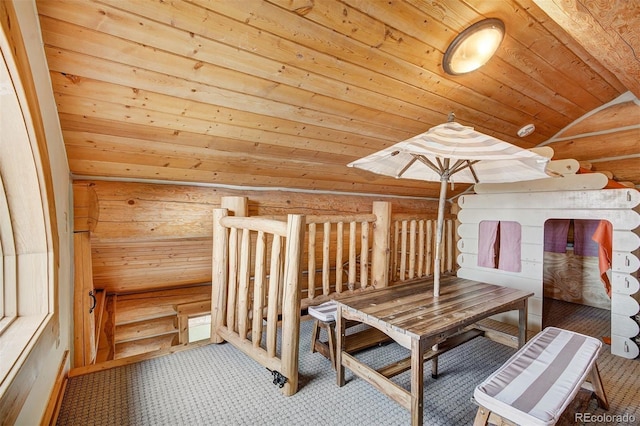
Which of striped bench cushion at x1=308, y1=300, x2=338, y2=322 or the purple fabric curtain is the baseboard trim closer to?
striped bench cushion at x1=308, y1=300, x2=338, y2=322

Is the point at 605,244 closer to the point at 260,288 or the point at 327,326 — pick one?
the point at 327,326

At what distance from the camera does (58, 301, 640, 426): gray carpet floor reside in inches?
63.7

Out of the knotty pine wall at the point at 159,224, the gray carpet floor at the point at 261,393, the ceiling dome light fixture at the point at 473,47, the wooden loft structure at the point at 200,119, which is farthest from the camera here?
the knotty pine wall at the point at 159,224

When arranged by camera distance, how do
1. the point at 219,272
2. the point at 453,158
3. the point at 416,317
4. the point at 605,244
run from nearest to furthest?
the point at 416,317 → the point at 453,158 → the point at 219,272 → the point at 605,244

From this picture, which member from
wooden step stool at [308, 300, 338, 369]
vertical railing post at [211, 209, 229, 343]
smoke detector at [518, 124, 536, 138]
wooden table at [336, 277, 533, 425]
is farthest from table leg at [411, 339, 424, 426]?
smoke detector at [518, 124, 536, 138]

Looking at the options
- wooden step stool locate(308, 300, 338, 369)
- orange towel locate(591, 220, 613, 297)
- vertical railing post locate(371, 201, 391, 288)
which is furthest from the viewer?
vertical railing post locate(371, 201, 391, 288)

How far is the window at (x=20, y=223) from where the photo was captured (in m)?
0.97

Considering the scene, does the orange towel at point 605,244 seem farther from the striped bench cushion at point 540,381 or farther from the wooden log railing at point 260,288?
the wooden log railing at point 260,288

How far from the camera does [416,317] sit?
63.4 inches

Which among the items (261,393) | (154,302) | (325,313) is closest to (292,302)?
(325,313)

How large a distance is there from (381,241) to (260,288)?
1.30 metres

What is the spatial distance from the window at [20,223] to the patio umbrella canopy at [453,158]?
163 centimetres

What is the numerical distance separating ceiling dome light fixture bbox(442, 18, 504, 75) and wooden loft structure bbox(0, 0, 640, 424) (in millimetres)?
50

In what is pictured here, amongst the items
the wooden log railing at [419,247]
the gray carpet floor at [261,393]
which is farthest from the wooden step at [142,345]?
the wooden log railing at [419,247]
